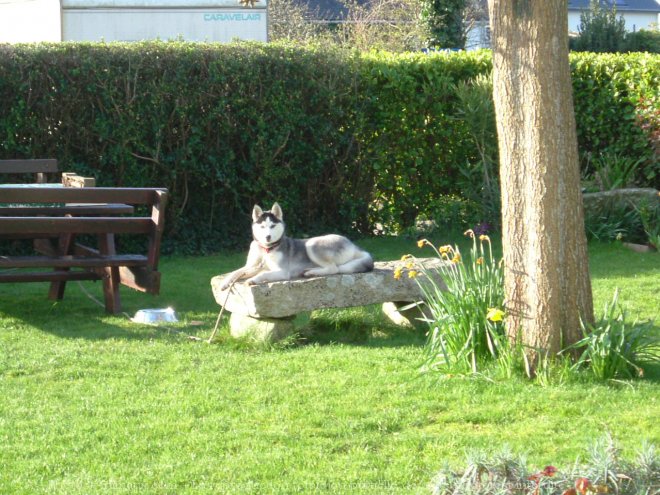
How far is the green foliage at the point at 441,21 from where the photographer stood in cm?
2514

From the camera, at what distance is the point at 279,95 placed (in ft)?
42.9

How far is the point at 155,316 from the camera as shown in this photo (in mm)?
8969

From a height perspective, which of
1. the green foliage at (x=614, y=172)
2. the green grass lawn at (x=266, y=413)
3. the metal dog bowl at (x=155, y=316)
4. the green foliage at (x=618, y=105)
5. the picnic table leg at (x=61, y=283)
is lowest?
the green grass lawn at (x=266, y=413)

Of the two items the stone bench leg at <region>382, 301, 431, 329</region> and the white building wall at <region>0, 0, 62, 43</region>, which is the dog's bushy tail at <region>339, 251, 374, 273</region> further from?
the white building wall at <region>0, 0, 62, 43</region>

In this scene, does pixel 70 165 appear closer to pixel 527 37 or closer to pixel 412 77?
pixel 412 77

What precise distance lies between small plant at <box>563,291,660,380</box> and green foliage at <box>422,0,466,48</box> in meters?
19.1

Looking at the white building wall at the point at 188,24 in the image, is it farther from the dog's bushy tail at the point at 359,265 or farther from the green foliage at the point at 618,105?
the dog's bushy tail at the point at 359,265

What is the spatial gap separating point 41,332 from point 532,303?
426 cm

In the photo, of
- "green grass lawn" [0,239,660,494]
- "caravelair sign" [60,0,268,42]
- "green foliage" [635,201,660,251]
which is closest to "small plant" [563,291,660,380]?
"green grass lawn" [0,239,660,494]

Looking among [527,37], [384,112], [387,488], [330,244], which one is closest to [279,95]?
[384,112]

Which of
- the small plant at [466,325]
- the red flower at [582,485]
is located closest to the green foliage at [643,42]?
the small plant at [466,325]

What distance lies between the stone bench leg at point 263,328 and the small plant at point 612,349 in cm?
240

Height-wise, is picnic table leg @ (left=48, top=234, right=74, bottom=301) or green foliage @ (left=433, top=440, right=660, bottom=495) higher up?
picnic table leg @ (left=48, top=234, right=74, bottom=301)

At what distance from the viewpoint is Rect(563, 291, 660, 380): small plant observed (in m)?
6.48
